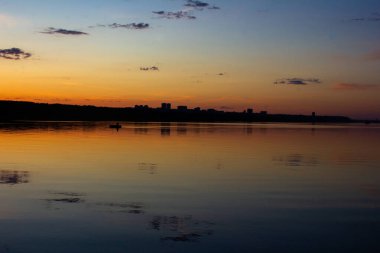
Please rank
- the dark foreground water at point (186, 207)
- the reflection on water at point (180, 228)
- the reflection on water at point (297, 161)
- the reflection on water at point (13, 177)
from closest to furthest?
the dark foreground water at point (186, 207)
the reflection on water at point (180, 228)
the reflection on water at point (13, 177)
the reflection on water at point (297, 161)

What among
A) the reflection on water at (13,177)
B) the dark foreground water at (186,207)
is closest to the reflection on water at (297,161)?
the dark foreground water at (186,207)

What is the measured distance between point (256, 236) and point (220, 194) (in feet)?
24.9

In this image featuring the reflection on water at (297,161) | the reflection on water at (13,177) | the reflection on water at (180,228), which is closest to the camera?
the reflection on water at (180,228)

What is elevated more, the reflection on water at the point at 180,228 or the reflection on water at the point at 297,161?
the reflection on water at the point at 297,161

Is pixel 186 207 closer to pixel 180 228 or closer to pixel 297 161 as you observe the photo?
pixel 180 228

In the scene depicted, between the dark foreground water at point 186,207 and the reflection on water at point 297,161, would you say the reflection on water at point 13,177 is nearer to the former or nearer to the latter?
the dark foreground water at point 186,207

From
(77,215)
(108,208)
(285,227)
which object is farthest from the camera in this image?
(108,208)

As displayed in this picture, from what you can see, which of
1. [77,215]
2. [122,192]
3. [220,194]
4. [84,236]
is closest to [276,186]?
[220,194]

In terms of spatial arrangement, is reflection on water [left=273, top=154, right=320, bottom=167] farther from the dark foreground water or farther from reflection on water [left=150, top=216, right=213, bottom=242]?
reflection on water [left=150, top=216, right=213, bottom=242]

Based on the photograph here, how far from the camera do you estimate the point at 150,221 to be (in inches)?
637

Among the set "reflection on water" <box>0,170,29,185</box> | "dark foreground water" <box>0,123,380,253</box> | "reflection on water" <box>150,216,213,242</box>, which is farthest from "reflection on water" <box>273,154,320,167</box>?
"reflection on water" <box>150,216,213,242</box>

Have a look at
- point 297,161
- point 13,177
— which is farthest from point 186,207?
point 297,161

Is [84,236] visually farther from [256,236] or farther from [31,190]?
[31,190]

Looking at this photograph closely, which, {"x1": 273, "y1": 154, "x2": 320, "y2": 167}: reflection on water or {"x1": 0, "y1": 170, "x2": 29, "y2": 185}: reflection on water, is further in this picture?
{"x1": 273, "y1": 154, "x2": 320, "y2": 167}: reflection on water
